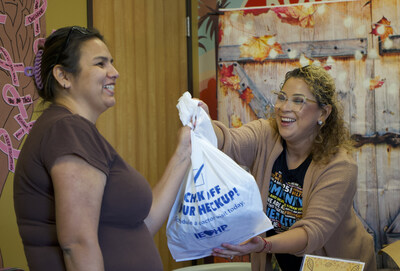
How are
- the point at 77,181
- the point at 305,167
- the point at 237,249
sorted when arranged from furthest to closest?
the point at 305,167, the point at 237,249, the point at 77,181

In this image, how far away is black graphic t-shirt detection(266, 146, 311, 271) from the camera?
6.98 ft

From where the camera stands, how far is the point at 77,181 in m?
1.21

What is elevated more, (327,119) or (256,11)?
(256,11)

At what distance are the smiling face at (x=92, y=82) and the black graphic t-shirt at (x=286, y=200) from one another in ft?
3.19

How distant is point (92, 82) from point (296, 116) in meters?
1.03

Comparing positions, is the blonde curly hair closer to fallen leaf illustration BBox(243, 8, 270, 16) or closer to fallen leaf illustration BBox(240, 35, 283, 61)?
fallen leaf illustration BBox(240, 35, 283, 61)

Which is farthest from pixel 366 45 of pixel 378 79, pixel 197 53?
pixel 197 53

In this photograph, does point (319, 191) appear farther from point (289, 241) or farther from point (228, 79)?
point (228, 79)

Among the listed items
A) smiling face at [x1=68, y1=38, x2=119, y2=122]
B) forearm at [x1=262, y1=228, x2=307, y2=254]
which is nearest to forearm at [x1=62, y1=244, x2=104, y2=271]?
smiling face at [x1=68, y1=38, x2=119, y2=122]

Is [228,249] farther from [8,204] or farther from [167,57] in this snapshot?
[167,57]

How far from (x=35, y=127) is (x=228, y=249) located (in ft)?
2.55

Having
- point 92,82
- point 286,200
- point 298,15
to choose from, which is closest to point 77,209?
point 92,82

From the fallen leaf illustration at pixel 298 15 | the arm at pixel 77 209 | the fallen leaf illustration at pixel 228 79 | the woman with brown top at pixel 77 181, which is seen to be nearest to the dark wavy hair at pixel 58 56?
the woman with brown top at pixel 77 181

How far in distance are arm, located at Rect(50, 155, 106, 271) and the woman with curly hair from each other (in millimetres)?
916
